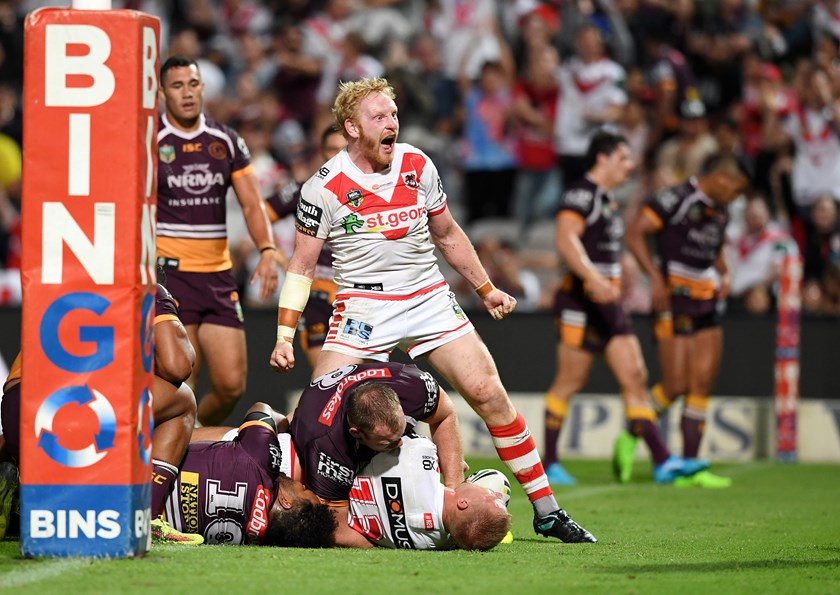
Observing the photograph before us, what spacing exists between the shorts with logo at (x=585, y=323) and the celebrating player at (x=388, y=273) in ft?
13.8

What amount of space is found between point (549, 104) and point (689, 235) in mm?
5306

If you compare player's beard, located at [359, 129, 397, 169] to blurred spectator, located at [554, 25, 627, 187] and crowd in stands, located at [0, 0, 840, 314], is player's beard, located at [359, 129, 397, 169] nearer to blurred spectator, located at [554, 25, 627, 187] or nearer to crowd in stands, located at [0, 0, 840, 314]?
crowd in stands, located at [0, 0, 840, 314]

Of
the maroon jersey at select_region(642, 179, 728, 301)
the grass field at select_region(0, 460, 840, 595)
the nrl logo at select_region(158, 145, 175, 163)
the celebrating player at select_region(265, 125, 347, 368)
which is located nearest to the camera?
the grass field at select_region(0, 460, 840, 595)

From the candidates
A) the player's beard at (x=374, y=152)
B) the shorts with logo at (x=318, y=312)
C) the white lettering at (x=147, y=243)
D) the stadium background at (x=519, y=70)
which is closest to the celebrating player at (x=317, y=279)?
the shorts with logo at (x=318, y=312)

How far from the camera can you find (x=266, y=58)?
18.5 m

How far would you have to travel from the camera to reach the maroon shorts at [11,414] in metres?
6.50

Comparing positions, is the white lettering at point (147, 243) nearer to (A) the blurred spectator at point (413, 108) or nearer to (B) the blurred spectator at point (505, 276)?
(B) the blurred spectator at point (505, 276)

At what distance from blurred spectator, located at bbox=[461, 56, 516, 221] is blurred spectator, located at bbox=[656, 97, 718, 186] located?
77.4 inches

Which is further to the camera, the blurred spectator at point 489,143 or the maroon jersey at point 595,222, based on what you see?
the blurred spectator at point 489,143

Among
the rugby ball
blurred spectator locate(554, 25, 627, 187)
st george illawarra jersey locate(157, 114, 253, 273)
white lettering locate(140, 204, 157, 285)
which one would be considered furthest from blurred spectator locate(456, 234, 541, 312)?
white lettering locate(140, 204, 157, 285)

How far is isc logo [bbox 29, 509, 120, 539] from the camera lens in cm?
562

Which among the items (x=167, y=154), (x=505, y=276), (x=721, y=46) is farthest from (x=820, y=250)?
(x=167, y=154)

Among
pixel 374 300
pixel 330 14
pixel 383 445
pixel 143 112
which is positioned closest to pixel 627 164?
pixel 374 300

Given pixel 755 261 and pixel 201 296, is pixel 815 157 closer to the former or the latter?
pixel 755 261
